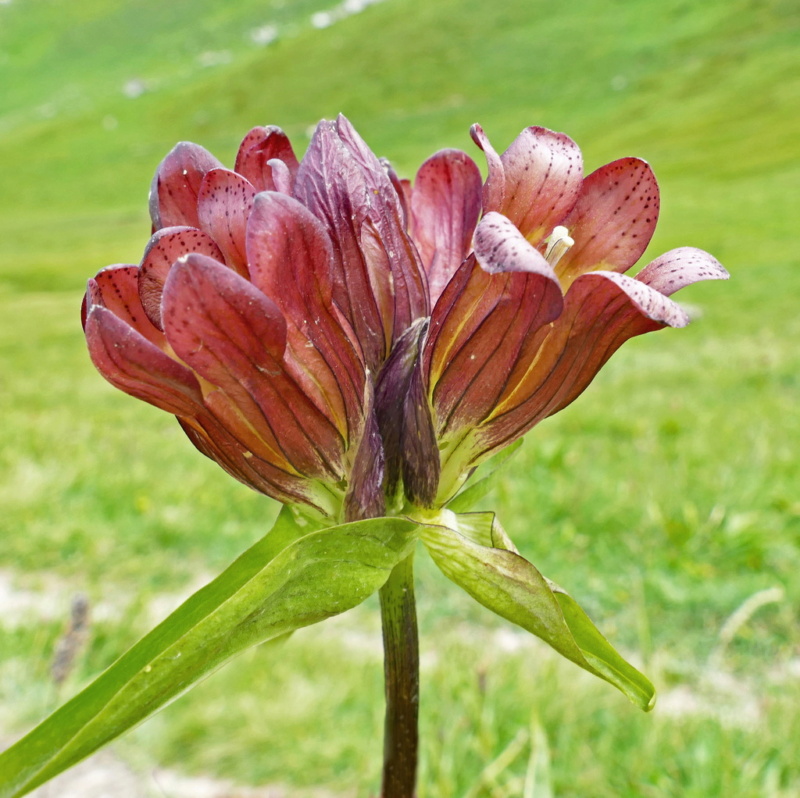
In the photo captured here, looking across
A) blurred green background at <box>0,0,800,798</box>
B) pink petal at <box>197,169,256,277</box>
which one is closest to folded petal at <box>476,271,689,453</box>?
pink petal at <box>197,169,256,277</box>

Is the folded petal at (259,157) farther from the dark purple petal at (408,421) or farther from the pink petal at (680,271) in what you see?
the pink petal at (680,271)

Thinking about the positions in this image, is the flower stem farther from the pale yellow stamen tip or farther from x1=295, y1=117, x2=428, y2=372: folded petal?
the pale yellow stamen tip

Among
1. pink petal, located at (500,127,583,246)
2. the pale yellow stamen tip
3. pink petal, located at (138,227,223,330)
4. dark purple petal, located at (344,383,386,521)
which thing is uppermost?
pink petal, located at (138,227,223,330)

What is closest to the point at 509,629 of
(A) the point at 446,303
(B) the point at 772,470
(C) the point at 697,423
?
(B) the point at 772,470

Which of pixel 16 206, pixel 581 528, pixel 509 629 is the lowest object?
pixel 16 206

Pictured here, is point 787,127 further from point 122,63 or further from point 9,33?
point 9,33

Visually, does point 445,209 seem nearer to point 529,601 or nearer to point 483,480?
point 483,480
